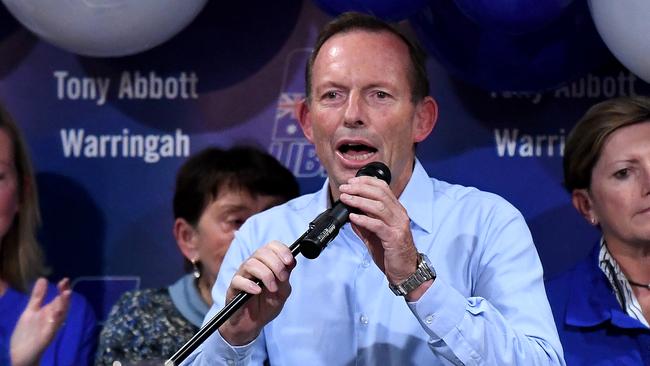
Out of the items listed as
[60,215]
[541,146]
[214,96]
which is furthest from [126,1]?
[541,146]

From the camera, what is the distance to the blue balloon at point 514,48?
279 centimetres

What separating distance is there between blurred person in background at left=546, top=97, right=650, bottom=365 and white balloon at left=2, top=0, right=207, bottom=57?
994 millimetres

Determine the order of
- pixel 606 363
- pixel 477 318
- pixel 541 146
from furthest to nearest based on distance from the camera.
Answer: pixel 541 146 < pixel 606 363 < pixel 477 318

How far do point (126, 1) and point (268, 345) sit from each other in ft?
3.01

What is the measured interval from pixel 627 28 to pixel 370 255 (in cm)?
84

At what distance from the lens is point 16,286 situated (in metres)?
2.98

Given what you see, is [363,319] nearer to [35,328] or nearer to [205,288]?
[35,328]

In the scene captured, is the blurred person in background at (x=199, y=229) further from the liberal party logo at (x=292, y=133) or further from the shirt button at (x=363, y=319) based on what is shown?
the shirt button at (x=363, y=319)

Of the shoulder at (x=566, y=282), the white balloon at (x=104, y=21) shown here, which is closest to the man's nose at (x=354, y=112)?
the white balloon at (x=104, y=21)

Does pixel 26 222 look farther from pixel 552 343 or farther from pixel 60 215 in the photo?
pixel 552 343

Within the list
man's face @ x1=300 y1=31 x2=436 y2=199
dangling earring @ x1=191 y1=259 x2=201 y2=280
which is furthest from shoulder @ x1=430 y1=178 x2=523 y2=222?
dangling earring @ x1=191 y1=259 x2=201 y2=280

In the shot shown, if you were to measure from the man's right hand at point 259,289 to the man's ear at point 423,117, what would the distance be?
1.65ft

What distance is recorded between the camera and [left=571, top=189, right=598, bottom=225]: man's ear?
288 centimetres

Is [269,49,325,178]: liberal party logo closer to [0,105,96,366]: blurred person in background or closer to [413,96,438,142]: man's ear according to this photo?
[0,105,96,366]: blurred person in background
